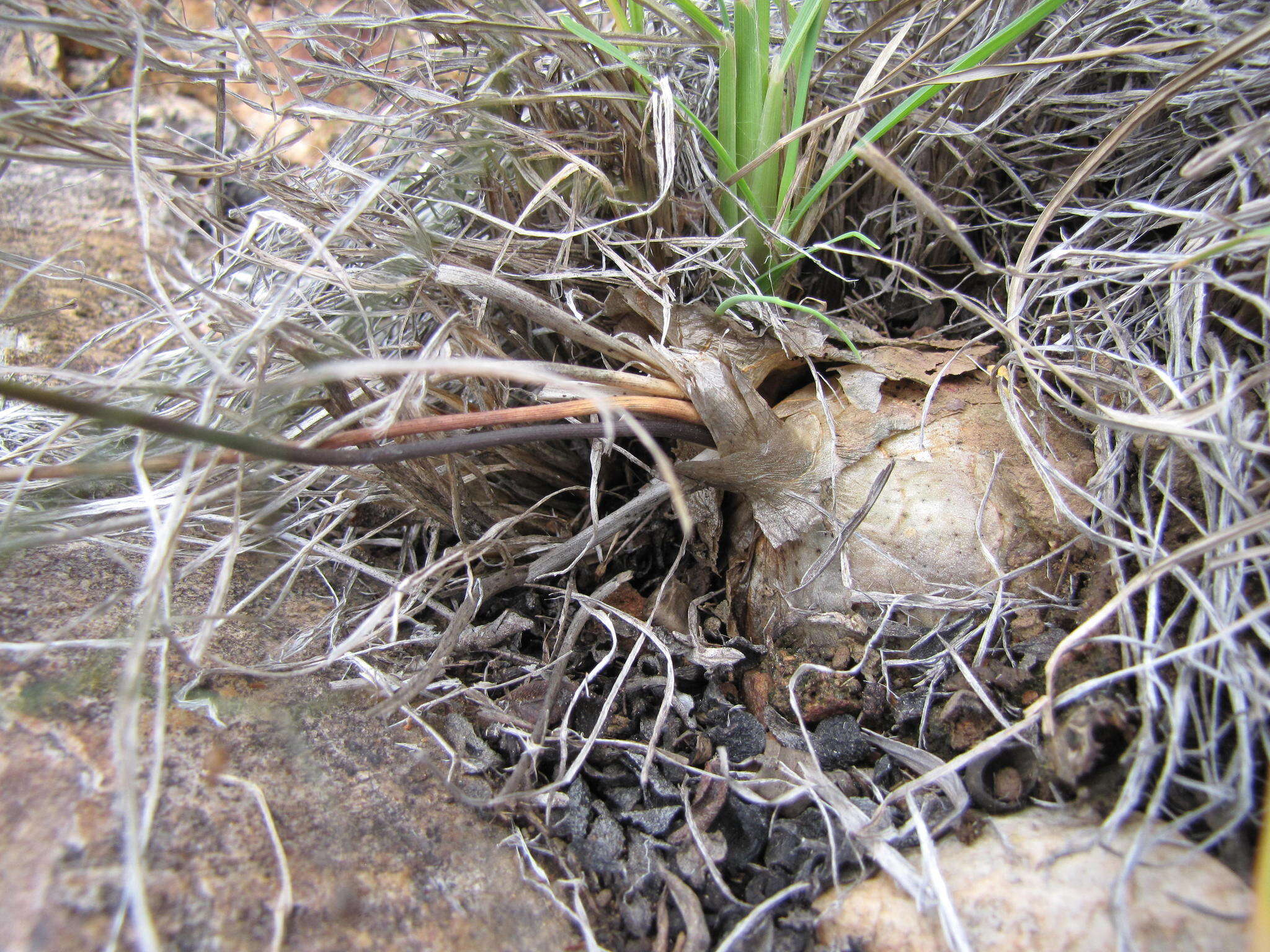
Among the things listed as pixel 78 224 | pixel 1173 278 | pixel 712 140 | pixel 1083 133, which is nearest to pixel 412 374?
pixel 712 140

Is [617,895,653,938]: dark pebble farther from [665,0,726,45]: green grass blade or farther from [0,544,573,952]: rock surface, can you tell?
[665,0,726,45]: green grass blade

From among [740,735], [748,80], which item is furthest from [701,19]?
[740,735]

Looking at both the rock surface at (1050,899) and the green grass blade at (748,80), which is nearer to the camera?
the rock surface at (1050,899)

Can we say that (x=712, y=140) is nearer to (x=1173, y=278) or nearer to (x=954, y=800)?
(x=1173, y=278)

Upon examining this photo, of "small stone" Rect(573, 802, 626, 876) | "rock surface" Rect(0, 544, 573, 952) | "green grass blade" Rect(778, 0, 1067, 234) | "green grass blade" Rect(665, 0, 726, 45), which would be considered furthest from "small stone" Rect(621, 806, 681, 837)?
"green grass blade" Rect(665, 0, 726, 45)

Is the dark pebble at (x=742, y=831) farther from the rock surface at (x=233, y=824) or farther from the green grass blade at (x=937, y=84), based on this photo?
the green grass blade at (x=937, y=84)

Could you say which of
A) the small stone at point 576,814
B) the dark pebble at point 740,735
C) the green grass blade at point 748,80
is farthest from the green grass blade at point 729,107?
the small stone at point 576,814
